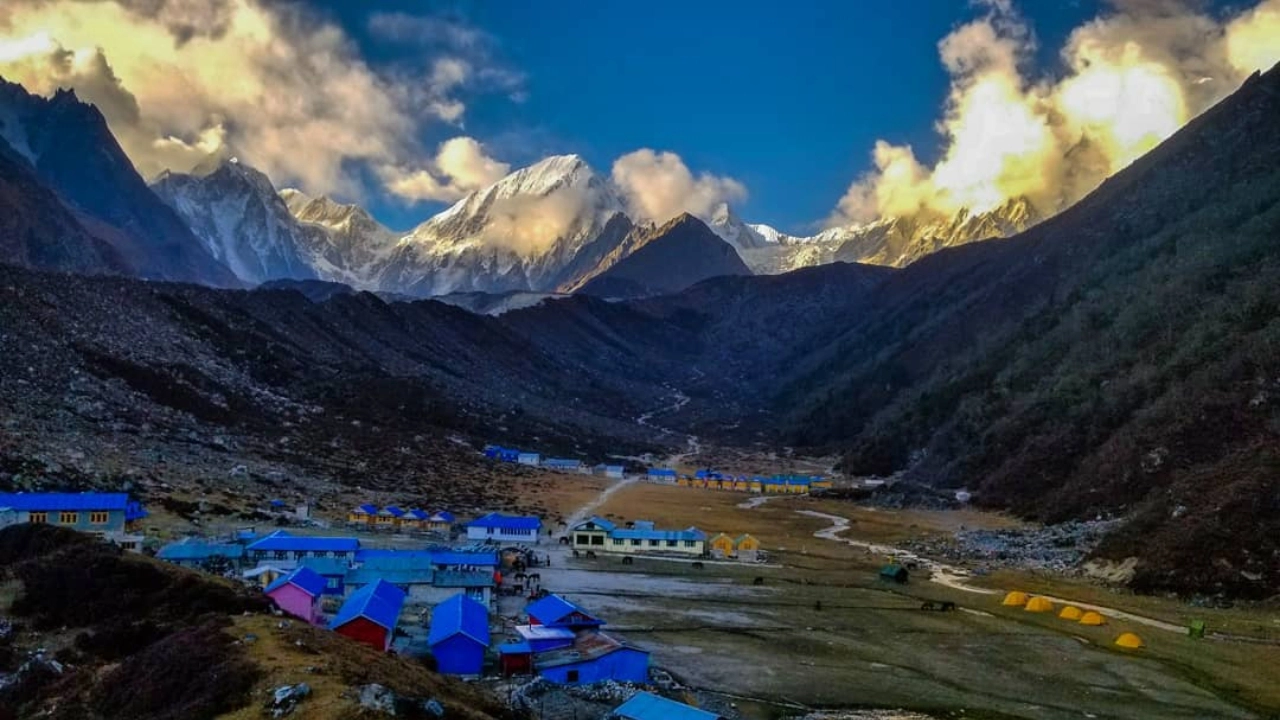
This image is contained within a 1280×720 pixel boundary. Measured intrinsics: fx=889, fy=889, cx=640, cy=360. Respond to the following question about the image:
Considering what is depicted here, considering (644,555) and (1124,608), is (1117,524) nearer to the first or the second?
(1124,608)

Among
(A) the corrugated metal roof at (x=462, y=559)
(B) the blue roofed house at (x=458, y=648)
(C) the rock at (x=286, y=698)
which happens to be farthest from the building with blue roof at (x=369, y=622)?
(A) the corrugated metal roof at (x=462, y=559)

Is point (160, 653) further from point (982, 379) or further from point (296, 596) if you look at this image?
point (982, 379)

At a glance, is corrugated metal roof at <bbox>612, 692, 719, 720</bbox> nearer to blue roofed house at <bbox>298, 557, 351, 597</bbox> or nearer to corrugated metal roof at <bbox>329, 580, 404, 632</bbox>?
corrugated metal roof at <bbox>329, 580, 404, 632</bbox>

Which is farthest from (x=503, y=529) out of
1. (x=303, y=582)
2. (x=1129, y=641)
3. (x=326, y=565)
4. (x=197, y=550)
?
(x=1129, y=641)

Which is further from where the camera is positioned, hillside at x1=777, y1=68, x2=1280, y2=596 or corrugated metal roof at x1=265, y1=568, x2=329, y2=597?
hillside at x1=777, y1=68, x2=1280, y2=596

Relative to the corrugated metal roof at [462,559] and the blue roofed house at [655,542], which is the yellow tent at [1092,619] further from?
the corrugated metal roof at [462,559]

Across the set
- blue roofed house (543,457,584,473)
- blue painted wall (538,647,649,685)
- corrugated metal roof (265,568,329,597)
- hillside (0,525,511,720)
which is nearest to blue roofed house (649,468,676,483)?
blue roofed house (543,457,584,473)
